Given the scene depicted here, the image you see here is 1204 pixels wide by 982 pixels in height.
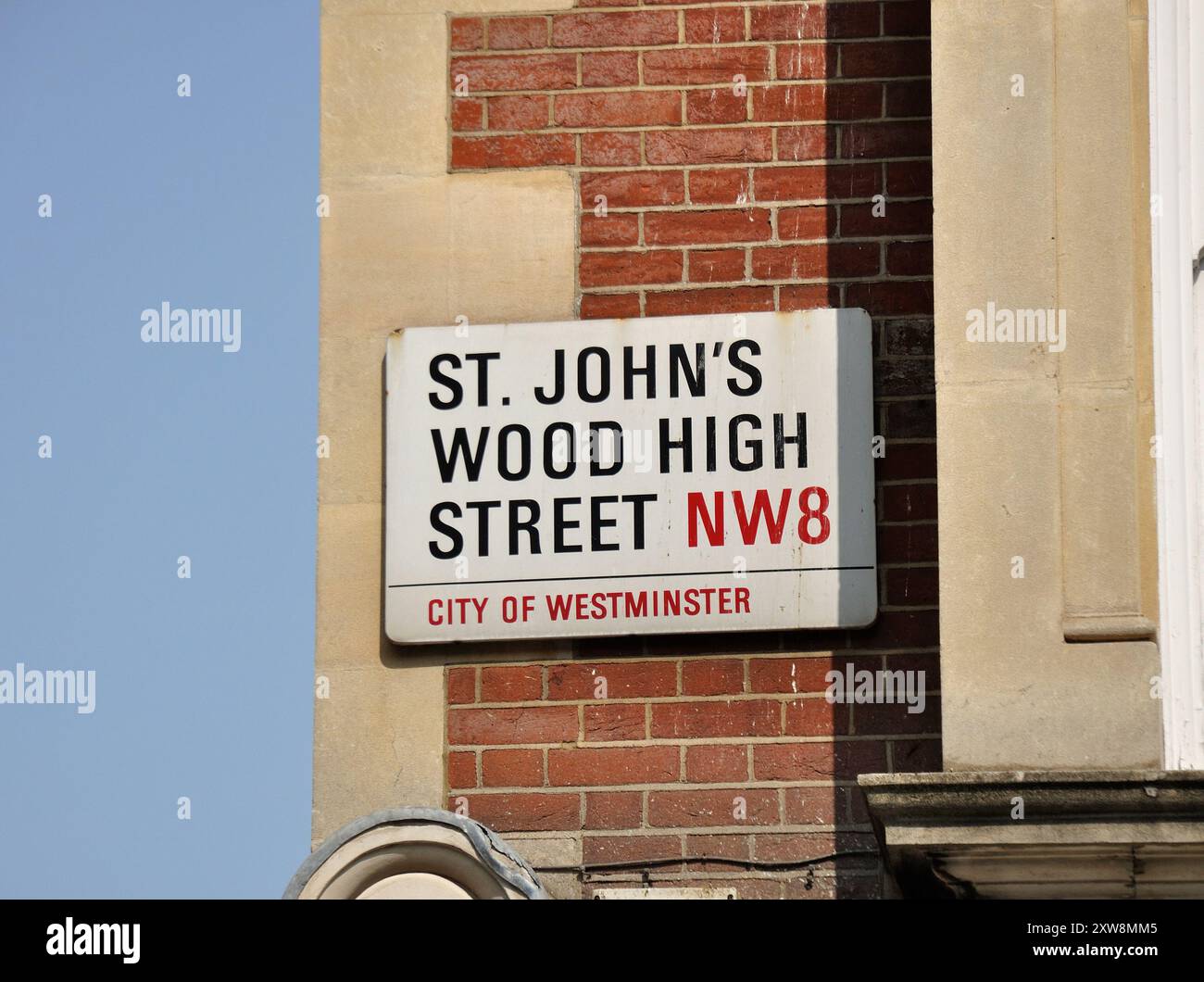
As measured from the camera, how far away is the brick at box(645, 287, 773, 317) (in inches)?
240

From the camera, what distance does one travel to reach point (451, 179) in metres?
6.27

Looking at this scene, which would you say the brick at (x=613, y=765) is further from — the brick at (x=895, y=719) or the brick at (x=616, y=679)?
the brick at (x=895, y=719)

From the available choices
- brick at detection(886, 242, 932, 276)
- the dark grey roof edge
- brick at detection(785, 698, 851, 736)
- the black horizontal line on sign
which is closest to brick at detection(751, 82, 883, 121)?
brick at detection(886, 242, 932, 276)

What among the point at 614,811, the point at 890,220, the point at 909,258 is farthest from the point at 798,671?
the point at 890,220

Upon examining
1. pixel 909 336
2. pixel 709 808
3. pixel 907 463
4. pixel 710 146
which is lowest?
pixel 709 808

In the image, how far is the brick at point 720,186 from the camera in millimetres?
6184

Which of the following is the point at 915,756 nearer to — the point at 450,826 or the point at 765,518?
the point at 765,518

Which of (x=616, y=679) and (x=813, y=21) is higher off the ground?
(x=813, y=21)

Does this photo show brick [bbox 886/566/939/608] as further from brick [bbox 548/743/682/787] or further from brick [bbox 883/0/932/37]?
brick [bbox 883/0/932/37]

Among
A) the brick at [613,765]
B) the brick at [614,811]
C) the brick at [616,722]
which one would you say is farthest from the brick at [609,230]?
the brick at [614,811]

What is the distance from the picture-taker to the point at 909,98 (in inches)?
244

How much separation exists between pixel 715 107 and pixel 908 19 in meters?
0.62

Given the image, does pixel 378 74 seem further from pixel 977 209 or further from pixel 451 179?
pixel 977 209

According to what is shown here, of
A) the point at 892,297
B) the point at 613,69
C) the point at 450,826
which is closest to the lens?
the point at 450,826
